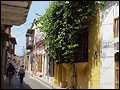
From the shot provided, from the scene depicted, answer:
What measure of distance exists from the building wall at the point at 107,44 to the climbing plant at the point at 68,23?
0.98 m

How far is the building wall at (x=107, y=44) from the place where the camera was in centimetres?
1073

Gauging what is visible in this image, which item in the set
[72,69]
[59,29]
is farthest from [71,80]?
[59,29]

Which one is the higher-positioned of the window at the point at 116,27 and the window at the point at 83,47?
the window at the point at 116,27

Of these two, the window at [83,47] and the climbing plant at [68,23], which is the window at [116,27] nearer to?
the climbing plant at [68,23]

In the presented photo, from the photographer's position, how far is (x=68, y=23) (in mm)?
13188

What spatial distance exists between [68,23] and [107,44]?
293cm

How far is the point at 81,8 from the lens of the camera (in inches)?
500

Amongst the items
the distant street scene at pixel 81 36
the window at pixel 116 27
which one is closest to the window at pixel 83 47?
the distant street scene at pixel 81 36

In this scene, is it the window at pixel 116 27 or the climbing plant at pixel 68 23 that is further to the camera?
the climbing plant at pixel 68 23

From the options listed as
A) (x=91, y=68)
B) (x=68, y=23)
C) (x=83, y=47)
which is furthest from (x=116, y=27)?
(x=83, y=47)

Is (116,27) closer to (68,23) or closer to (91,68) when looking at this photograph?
(91,68)

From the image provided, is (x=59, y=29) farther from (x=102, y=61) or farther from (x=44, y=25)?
(x=102, y=61)

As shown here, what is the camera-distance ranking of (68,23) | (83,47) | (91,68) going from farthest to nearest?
1. (83,47)
2. (68,23)
3. (91,68)

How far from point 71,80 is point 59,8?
433 cm
